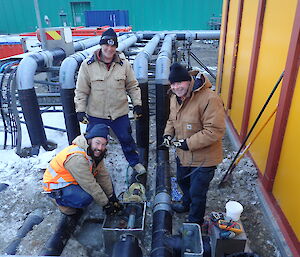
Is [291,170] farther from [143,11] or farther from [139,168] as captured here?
[143,11]

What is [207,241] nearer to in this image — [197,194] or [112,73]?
[197,194]

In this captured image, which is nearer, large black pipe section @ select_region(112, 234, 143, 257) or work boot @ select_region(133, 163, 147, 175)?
large black pipe section @ select_region(112, 234, 143, 257)

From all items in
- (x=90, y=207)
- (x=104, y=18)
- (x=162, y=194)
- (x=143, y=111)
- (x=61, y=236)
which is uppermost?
(x=104, y=18)

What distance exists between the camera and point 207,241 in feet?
8.66

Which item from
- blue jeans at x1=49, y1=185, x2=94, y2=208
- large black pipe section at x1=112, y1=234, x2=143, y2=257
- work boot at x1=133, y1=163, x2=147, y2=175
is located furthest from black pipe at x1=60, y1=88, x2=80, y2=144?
large black pipe section at x1=112, y1=234, x2=143, y2=257

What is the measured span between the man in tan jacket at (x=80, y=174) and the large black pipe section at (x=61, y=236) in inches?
4.5

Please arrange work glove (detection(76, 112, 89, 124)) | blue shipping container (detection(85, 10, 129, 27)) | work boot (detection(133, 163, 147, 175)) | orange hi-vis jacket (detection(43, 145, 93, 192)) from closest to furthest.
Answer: orange hi-vis jacket (detection(43, 145, 93, 192)) → work glove (detection(76, 112, 89, 124)) → work boot (detection(133, 163, 147, 175)) → blue shipping container (detection(85, 10, 129, 27))

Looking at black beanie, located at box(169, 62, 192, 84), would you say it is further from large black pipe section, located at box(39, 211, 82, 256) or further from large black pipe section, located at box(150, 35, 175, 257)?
large black pipe section, located at box(39, 211, 82, 256)

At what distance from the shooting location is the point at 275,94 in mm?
3387

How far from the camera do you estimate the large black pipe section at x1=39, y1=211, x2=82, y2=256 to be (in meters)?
2.72

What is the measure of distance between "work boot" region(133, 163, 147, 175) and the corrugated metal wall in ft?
5.79

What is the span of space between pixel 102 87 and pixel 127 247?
7.14 feet

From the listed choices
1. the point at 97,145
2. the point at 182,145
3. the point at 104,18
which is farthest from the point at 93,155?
the point at 104,18

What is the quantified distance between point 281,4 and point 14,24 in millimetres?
23999
